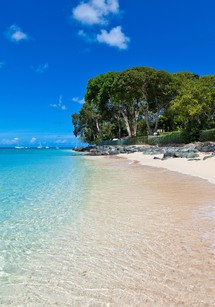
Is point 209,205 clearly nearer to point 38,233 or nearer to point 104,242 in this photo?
point 104,242

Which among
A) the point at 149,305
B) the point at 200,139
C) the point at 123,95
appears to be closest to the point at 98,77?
the point at 123,95

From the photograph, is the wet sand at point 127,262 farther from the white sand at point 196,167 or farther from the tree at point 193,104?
the tree at point 193,104

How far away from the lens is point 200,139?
109 feet

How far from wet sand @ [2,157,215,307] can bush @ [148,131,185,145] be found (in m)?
31.2

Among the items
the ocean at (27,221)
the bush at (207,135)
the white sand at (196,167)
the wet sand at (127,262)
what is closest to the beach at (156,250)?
the wet sand at (127,262)

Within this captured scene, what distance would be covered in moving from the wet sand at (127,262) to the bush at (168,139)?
3123 centimetres

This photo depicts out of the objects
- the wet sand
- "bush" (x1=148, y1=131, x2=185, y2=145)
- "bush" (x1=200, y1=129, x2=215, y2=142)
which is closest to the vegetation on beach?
"bush" (x1=148, y1=131, x2=185, y2=145)

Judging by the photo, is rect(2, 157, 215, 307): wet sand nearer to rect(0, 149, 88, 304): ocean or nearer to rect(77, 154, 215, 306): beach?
rect(77, 154, 215, 306): beach

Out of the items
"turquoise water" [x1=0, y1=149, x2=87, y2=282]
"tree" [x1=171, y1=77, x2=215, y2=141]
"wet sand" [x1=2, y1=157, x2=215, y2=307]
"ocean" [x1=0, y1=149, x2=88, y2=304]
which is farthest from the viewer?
"tree" [x1=171, y1=77, x2=215, y2=141]

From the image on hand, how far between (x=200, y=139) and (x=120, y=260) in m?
31.4

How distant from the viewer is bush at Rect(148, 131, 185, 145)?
121 ft

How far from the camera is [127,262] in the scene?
367cm

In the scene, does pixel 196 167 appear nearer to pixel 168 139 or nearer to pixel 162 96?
pixel 168 139

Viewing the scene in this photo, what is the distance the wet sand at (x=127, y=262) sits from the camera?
283 cm
